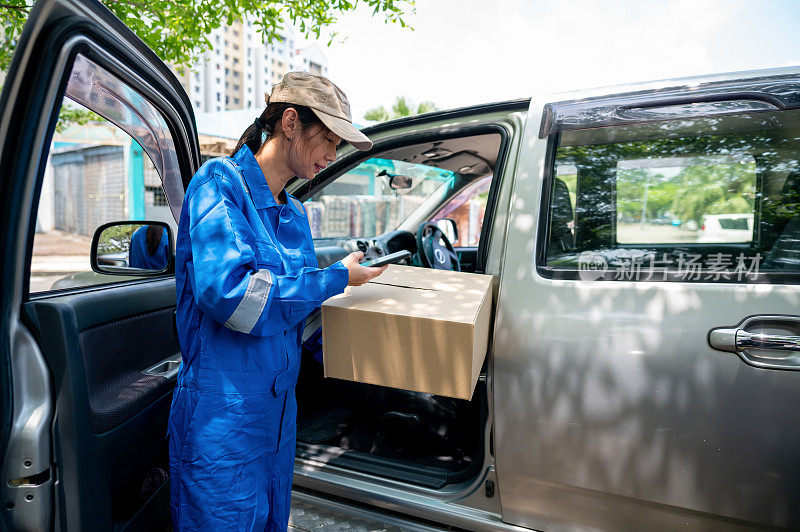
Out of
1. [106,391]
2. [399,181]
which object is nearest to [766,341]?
[106,391]

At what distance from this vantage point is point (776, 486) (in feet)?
4.14

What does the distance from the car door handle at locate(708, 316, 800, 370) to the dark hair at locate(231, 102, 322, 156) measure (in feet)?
4.14

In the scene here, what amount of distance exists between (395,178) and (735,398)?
2396 mm

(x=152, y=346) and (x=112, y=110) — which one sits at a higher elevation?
(x=112, y=110)

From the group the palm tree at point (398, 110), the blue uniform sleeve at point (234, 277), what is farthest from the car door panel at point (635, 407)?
the palm tree at point (398, 110)

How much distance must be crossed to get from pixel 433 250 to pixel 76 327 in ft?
7.57

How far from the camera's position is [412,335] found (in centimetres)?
139

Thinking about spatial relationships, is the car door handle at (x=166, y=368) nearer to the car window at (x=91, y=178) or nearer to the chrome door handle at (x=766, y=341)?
the car window at (x=91, y=178)

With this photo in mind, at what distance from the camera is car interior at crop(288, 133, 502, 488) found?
1.95 meters

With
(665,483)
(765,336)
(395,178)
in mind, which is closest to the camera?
(765,336)

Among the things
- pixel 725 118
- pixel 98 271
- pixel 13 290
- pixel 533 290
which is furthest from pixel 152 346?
pixel 725 118

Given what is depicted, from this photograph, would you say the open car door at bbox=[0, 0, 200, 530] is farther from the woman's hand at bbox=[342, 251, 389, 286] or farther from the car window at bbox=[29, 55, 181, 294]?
the woman's hand at bbox=[342, 251, 389, 286]

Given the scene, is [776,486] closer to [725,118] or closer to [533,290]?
[533,290]

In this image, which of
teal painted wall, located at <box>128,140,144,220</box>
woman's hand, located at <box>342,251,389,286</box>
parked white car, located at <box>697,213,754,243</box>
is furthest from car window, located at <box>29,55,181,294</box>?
parked white car, located at <box>697,213,754,243</box>
